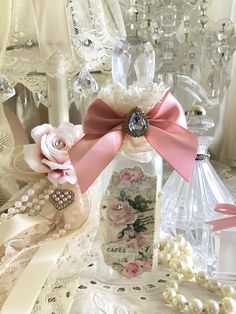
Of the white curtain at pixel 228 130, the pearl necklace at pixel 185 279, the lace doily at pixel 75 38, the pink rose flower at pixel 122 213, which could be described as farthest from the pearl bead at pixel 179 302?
the white curtain at pixel 228 130

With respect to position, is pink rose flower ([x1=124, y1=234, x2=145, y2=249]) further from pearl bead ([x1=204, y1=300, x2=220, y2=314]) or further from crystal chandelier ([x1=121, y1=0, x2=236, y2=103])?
crystal chandelier ([x1=121, y1=0, x2=236, y2=103])

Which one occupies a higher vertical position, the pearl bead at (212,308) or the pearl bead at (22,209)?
the pearl bead at (22,209)

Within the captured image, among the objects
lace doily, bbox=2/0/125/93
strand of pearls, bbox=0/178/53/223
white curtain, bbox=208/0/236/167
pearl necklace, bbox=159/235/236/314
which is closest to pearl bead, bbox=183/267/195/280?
pearl necklace, bbox=159/235/236/314

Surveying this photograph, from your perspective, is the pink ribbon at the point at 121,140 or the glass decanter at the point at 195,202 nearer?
the pink ribbon at the point at 121,140

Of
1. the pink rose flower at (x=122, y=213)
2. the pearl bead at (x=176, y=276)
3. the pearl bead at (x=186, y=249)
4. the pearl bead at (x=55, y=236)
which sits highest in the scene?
the pink rose flower at (x=122, y=213)

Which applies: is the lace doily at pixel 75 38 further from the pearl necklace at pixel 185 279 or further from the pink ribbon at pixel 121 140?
the pearl necklace at pixel 185 279

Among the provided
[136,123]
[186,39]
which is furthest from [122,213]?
[186,39]

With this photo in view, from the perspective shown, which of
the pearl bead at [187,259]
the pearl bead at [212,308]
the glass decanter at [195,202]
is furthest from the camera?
the glass decanter at [195,202]

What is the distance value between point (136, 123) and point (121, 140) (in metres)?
0.03

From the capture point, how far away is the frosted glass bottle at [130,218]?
0.58 meters

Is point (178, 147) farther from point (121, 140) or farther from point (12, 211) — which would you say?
point (12, 211)

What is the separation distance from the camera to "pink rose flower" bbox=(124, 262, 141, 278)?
60cm

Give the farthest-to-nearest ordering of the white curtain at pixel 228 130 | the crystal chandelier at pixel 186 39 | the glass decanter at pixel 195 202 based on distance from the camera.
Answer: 1. the white curtain at pixel 228 130
2. the crystal chandelier at pixel 186 39
3. the glass decanter at pixel 195 202

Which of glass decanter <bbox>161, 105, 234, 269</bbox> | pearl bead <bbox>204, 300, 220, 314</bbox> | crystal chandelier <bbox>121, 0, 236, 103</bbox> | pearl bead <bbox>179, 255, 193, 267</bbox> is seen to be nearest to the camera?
pearl bead <bbox>204, 300, 220, 314</bbox>
